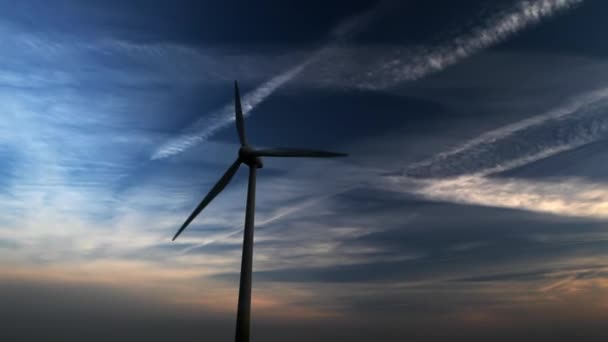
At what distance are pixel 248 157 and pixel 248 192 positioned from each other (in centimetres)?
618

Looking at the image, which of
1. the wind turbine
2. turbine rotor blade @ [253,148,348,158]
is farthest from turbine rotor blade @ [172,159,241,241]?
turbine rotor blade @ [253,148,348,158]

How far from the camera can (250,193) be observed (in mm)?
68625

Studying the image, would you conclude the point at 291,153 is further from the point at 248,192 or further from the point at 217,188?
the point at 217,188

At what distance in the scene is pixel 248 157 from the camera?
7138cm

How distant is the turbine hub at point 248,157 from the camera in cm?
7125

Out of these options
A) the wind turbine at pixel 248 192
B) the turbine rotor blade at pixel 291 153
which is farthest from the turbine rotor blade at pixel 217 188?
the turbine rotor blade at pixel 291 153

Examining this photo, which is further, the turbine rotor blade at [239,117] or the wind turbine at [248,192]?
the turbine rotor blade at [239,117]

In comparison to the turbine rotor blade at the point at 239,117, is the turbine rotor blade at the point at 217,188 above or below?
below

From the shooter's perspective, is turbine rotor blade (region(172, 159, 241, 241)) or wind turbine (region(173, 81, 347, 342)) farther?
turbine rotor blade (region(172, 159, 241, 241))

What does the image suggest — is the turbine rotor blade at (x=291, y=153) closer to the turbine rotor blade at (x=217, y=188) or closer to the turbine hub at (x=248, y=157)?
the turbine hub at (x=248, y=157)

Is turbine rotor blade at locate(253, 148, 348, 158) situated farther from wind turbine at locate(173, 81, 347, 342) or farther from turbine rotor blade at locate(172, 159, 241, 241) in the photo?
turbine rotor blade at locate(172, 159, 241, 241)

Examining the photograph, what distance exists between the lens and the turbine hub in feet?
234

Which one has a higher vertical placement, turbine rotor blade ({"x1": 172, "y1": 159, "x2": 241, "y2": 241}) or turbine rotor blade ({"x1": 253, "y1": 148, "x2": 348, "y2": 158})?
turbine rotor blade ({"x1": 253, "y1": 148, "x2": 348, "y2": 158})

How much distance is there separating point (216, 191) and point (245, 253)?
49.5 feet
